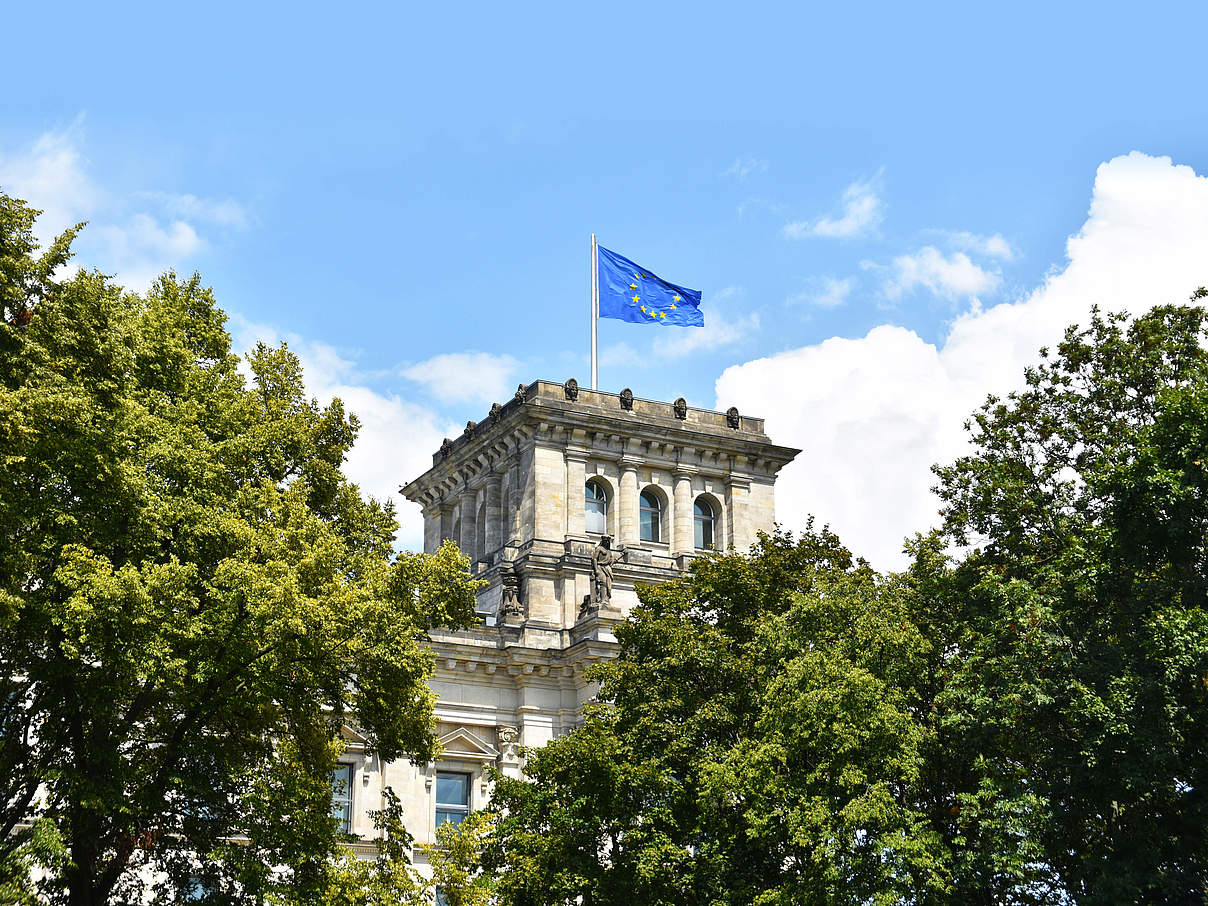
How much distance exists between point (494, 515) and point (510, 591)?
671 cm

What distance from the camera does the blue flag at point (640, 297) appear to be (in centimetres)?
5938

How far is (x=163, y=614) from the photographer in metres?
25.0

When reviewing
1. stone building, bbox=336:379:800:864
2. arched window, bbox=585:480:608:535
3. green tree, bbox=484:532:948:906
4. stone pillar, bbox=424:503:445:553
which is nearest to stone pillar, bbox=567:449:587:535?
stone building, bbox=336:379:800:864

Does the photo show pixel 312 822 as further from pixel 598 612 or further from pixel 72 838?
pixel 598 612

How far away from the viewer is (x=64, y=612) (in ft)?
81.8

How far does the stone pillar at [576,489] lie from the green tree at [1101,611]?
81.3 feet

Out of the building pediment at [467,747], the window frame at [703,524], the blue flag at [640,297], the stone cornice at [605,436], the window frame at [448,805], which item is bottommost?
the window frame at [448,805]

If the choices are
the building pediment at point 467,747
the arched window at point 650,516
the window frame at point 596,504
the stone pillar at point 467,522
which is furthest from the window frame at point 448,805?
the arched window at point 650,516

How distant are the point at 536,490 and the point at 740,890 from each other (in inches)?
1054

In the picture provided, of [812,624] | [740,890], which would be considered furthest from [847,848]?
[812,624]

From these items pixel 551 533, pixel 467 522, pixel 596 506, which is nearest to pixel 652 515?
pixel 596 506

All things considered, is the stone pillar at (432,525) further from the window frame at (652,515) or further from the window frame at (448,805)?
the window frame at (448,805)

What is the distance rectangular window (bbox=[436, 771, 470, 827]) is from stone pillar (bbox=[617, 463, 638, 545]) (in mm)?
13434

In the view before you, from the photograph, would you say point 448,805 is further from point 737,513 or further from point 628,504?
point 737,513
